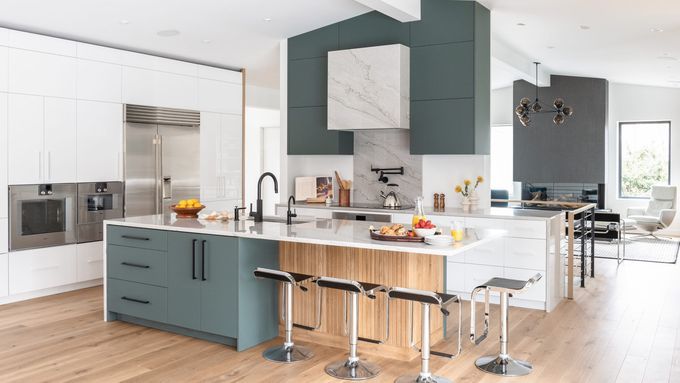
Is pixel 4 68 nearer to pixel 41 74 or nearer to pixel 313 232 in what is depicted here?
pixel 41 74

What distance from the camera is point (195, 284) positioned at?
4.41 meters

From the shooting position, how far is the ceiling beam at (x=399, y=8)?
5.66 meters

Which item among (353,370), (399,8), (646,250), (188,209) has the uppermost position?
(399,8)

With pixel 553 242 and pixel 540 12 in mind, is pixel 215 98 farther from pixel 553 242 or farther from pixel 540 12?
pixel 553 242

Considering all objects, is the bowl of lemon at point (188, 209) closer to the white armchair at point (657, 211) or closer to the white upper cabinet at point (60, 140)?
the white upper cabinet at point (60, 140)

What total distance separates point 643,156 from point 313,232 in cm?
959

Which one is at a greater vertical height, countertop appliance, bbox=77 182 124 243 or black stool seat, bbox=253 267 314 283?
countertop appliance, bbox=77 182 124 243

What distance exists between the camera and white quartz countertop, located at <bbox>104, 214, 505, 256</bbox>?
11.5 feet

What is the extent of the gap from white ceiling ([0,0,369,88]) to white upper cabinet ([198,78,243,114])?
0.31 metres

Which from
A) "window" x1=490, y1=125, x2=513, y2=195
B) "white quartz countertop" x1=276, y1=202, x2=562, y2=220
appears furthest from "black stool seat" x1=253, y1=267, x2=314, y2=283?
"window" x1=490, y1=125, x2=513, y2=195

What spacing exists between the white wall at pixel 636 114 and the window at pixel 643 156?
0.45 feet

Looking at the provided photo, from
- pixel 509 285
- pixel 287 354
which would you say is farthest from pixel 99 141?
pixel 509 285

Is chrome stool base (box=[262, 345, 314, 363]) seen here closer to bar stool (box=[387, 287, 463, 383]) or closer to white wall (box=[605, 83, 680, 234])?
bar stool (box=[387, 287, 463, 383])

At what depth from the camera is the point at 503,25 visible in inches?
274
